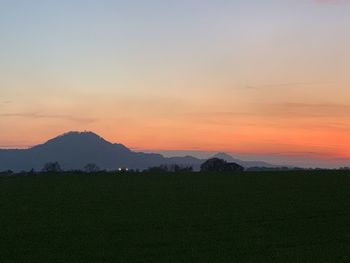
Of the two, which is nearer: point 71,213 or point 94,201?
point 71,213

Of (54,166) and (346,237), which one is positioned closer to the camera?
(346,237)

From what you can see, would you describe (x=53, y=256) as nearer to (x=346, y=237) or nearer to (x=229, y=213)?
(x=346, y=237)

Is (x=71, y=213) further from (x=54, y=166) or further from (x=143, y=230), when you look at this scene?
(x=54, y=166)

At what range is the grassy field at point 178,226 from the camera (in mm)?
16922

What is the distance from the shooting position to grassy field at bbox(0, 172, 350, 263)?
1692cm

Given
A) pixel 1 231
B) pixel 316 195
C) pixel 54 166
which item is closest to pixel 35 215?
pixel 1 231

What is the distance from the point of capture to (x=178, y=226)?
2309cm

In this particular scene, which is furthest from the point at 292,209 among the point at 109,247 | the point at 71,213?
the point at 109,247

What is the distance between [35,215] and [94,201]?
7.78 meters

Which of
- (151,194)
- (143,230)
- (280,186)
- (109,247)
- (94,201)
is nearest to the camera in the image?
(109,247)

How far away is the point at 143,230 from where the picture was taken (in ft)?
72.3

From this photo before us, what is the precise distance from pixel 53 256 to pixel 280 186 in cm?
3079

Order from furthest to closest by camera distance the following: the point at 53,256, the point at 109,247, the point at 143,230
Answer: the point at 143,230, the point at 109,247, the point at 53,256

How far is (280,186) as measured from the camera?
148 ft
